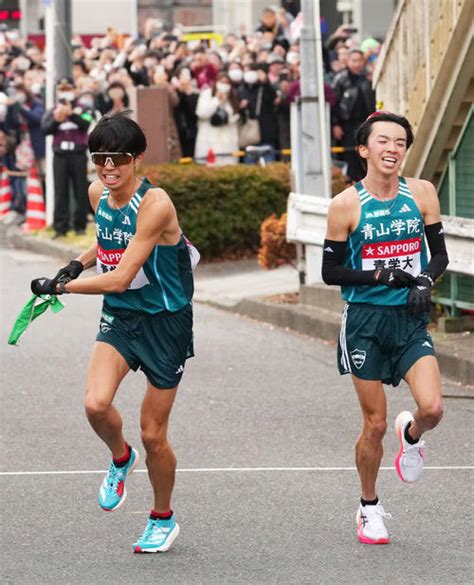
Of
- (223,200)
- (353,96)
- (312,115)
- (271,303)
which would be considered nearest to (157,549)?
(271,303)

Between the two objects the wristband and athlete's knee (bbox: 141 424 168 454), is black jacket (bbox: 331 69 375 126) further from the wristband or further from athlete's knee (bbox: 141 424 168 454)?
the wristband

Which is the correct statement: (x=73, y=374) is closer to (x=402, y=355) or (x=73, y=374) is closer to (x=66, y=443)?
(x=66, y=443)

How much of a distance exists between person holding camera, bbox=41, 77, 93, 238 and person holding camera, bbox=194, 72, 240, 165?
167 centimetres

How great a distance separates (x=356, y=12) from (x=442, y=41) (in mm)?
30065

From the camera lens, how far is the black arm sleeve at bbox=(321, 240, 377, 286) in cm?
689

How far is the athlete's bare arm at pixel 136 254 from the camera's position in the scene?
6.71m

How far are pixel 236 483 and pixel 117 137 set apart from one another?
2426 mm

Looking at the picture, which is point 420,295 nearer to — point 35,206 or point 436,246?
point 436,246

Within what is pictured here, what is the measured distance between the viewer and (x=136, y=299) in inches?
274

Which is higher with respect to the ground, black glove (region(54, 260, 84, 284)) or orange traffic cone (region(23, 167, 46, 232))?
black glove (region(54, 260, 84, 284))

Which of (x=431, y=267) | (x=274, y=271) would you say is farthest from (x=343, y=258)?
(x=274, y=271)

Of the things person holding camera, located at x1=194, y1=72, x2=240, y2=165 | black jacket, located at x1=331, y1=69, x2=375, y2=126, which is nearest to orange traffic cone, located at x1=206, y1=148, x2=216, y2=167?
person holding camera, located at x1=194, y1=72, x2=240, y2=165

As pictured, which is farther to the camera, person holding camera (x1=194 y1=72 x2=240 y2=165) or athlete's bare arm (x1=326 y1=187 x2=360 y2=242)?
person holding camera (x1=194 y1=72 x2=240 y2=165)

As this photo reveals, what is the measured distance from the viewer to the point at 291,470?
8711mm
